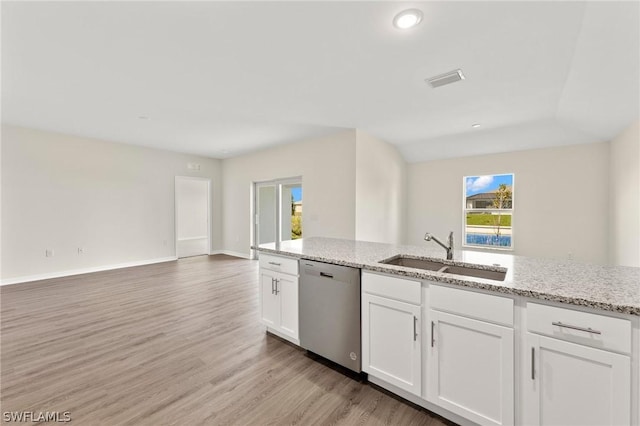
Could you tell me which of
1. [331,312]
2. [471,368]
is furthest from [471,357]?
[331,312]

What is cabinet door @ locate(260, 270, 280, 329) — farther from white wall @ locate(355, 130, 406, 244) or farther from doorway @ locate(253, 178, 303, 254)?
doorway @ locate(253, 178, 303, 254)

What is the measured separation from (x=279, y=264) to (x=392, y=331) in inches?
45.1

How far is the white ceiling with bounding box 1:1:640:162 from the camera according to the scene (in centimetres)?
190

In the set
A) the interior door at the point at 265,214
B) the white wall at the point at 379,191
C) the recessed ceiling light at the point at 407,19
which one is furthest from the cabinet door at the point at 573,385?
the interior door at the point at 265,214

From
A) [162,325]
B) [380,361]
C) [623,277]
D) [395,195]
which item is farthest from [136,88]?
[395,195]

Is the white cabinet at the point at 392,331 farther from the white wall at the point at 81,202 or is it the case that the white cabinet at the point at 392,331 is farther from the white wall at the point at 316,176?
the white wall at the point at 81,202

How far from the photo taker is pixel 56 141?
4.93 m

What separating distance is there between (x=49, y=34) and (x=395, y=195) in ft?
18.2

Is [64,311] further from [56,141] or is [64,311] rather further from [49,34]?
[56,141]

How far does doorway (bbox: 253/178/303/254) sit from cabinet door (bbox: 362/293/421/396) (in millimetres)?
3855

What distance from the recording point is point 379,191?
5355mm

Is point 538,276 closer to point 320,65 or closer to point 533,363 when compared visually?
point 533,363

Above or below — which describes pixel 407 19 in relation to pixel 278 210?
above

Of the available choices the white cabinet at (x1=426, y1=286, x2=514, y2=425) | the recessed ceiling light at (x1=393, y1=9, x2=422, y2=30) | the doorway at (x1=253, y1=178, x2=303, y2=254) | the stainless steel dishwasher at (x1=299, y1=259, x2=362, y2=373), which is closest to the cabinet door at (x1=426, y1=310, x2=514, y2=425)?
the white cabinet at (x1=426, y1=286, x2=514, y2=425)
